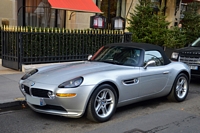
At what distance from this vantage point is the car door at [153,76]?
5495mm

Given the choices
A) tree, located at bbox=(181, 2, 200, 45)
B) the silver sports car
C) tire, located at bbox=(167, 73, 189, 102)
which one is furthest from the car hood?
tree, located at bbox=(181, 2, 200, 45)

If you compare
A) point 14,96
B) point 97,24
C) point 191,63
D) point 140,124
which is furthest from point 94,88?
point 97,24

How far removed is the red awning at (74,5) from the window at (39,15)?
8.68 feet

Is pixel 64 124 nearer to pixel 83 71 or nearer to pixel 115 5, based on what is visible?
pixel 83 71

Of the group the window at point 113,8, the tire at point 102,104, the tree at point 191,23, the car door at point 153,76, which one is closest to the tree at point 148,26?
the window at point 113,8

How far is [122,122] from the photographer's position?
4.91m

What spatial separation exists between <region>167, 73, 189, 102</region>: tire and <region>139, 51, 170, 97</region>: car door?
454 mm

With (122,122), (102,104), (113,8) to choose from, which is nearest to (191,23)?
(113,8)

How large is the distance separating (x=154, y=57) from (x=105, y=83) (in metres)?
1.77

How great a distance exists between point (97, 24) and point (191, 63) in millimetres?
4546

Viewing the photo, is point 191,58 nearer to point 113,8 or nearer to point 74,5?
point 74,5

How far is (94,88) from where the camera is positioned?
4.58 meters

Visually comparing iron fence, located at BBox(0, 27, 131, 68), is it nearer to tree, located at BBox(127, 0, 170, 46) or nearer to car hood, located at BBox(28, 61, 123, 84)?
tree, located at BBox(127, 0, 170, 46)

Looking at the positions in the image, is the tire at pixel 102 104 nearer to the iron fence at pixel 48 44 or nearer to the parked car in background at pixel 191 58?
the parked car in background at pixel 191 58
